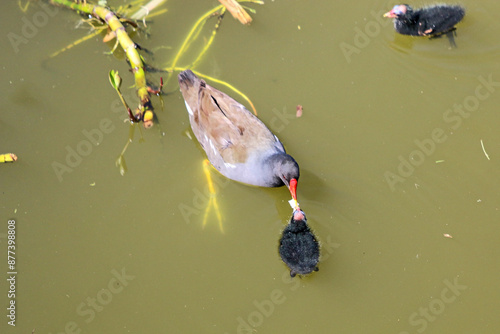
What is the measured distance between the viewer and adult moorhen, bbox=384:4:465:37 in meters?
4.42

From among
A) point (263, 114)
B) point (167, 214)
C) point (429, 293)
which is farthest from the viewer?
point (263, 114)

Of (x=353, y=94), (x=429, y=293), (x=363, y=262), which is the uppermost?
(x=353, y=94)

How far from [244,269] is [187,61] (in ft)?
6.55

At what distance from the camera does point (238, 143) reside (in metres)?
3.97

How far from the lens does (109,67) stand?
4.62 meters

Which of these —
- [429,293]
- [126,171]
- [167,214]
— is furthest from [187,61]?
[429,293]

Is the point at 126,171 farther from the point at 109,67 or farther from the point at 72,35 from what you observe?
the point at 72,35

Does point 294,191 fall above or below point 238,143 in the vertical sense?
below

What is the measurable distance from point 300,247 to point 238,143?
96 centimetres

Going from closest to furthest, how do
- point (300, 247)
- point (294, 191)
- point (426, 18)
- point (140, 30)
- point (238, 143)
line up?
point (300, 247), point (294, 191), point (238, 143), point (426, 18), point (140, 30)

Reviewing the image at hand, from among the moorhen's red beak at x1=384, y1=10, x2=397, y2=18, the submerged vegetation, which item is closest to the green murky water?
the submerged vegetation

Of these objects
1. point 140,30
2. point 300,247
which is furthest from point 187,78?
point 300,247

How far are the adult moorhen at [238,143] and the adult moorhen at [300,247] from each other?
0.56 ft

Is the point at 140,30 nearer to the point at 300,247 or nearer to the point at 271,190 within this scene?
the point at 271,190
